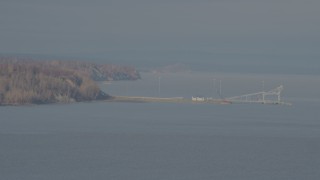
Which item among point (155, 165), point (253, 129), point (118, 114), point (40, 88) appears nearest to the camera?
point (155, 165)

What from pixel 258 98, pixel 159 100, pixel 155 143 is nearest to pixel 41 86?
pixel 159 100

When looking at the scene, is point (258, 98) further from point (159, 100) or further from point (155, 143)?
point (155, 143)

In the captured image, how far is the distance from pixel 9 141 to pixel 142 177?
6.89m

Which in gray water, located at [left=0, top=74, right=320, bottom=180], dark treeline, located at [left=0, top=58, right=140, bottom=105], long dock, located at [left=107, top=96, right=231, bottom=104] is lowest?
gray water, located at [left=0, top=74, right=320, bottom=180]

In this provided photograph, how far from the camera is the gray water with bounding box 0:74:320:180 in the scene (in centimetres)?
2111

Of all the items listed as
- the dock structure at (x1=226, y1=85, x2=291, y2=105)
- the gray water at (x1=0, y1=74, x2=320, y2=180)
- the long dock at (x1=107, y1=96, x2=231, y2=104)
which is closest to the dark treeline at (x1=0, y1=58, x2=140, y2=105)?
the long dock at (x1=107, y1=96, x2=231, y2=104)

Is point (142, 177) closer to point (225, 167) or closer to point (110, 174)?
point (110, 174)

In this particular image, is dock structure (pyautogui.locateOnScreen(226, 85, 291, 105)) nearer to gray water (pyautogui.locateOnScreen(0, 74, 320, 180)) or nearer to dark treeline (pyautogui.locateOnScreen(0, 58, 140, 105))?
dark treeline (pyautogui.locateOnScreen(0, 58, 140, 105))

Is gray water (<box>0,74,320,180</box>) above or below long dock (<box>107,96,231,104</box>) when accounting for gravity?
below

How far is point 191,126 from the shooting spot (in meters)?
32.6

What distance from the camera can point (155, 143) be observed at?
26.7 metres

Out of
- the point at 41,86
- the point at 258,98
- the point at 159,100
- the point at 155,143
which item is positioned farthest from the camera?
the point at 258,98

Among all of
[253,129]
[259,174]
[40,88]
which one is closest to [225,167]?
[259,174]

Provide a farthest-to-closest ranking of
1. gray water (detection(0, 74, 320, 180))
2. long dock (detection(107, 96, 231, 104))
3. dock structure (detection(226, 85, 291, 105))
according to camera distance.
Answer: dock structure (detection(226, 85, 291, 105)) < long dock (detection(107, 96, 231, 104)) < gray water (detection(0, 74, 320, 180))
